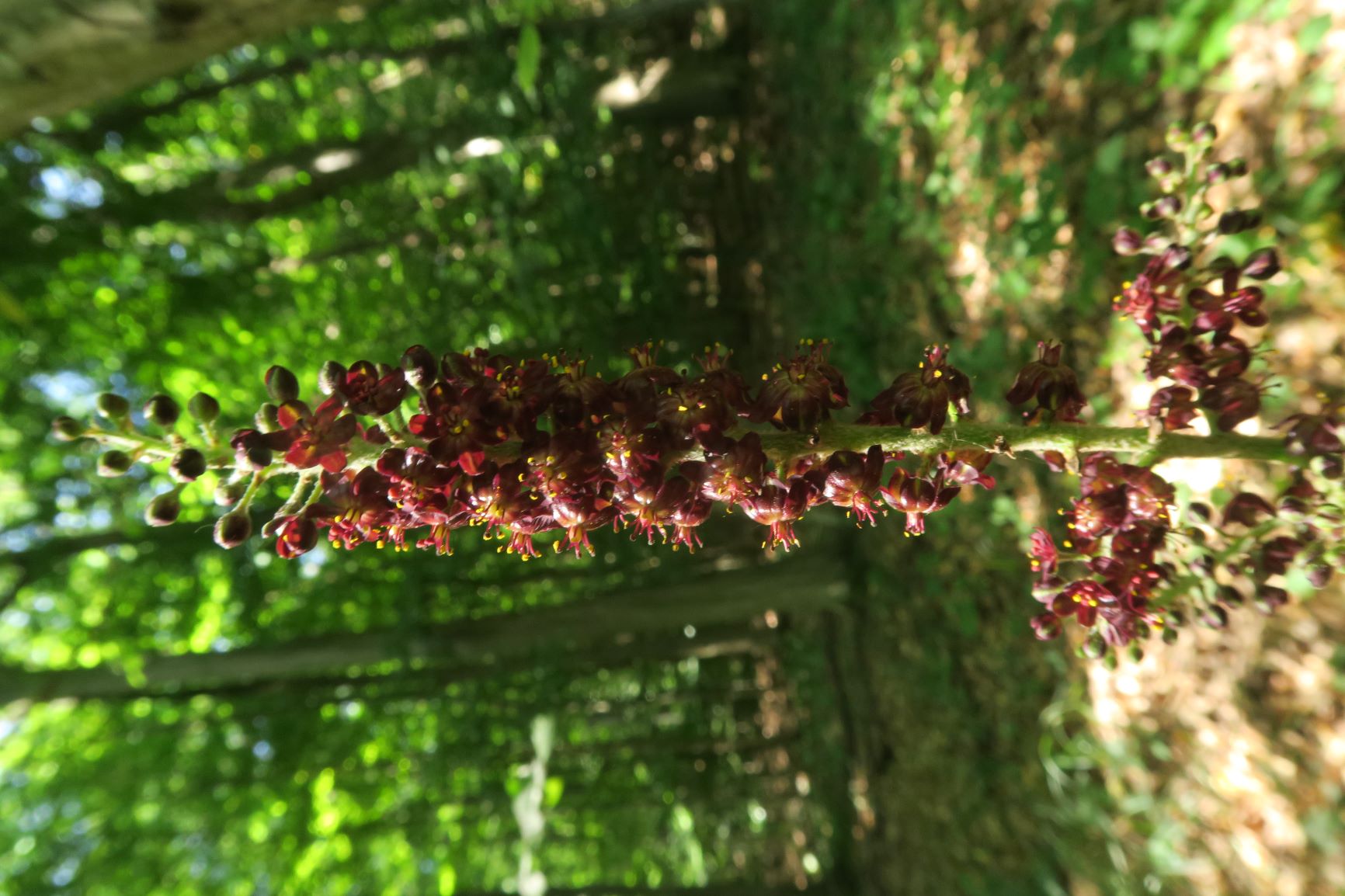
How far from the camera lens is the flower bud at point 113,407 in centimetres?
121

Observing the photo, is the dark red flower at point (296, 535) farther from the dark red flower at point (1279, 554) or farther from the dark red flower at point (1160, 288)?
the dark red flower at point (1279, 554)

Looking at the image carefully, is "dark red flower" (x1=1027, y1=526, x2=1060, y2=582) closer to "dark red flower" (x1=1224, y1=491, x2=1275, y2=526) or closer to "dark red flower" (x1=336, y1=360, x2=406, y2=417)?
"dark red flower" (x1=1224, y1=491, x2=1275, y2=526)

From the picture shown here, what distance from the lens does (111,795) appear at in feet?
18.2

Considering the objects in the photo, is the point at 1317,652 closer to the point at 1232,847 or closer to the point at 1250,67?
the point at 1232,847

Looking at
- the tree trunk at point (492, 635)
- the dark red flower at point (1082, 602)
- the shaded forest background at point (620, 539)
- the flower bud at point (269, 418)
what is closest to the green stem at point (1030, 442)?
the dark red flower at point (1082, 602)

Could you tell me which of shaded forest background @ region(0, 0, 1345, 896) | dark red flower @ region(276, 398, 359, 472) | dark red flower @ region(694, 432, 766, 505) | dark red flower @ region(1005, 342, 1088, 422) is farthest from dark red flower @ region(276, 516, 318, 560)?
shaded forest background @ region(0, 0, 1345, 896)

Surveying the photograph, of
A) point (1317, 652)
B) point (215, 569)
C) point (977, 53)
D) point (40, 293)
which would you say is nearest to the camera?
point (1317, 652)

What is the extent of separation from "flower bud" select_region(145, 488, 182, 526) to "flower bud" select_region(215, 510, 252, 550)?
0.07m

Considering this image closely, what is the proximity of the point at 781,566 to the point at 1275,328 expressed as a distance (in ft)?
9.80

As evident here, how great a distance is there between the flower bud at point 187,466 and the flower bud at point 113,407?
0.36ft

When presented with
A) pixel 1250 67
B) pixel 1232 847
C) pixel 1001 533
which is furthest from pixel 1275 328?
pixel 1232 847

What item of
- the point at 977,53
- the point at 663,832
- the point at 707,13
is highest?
the point at 707,13

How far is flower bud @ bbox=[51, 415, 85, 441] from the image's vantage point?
47.3 inches

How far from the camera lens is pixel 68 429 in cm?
122
